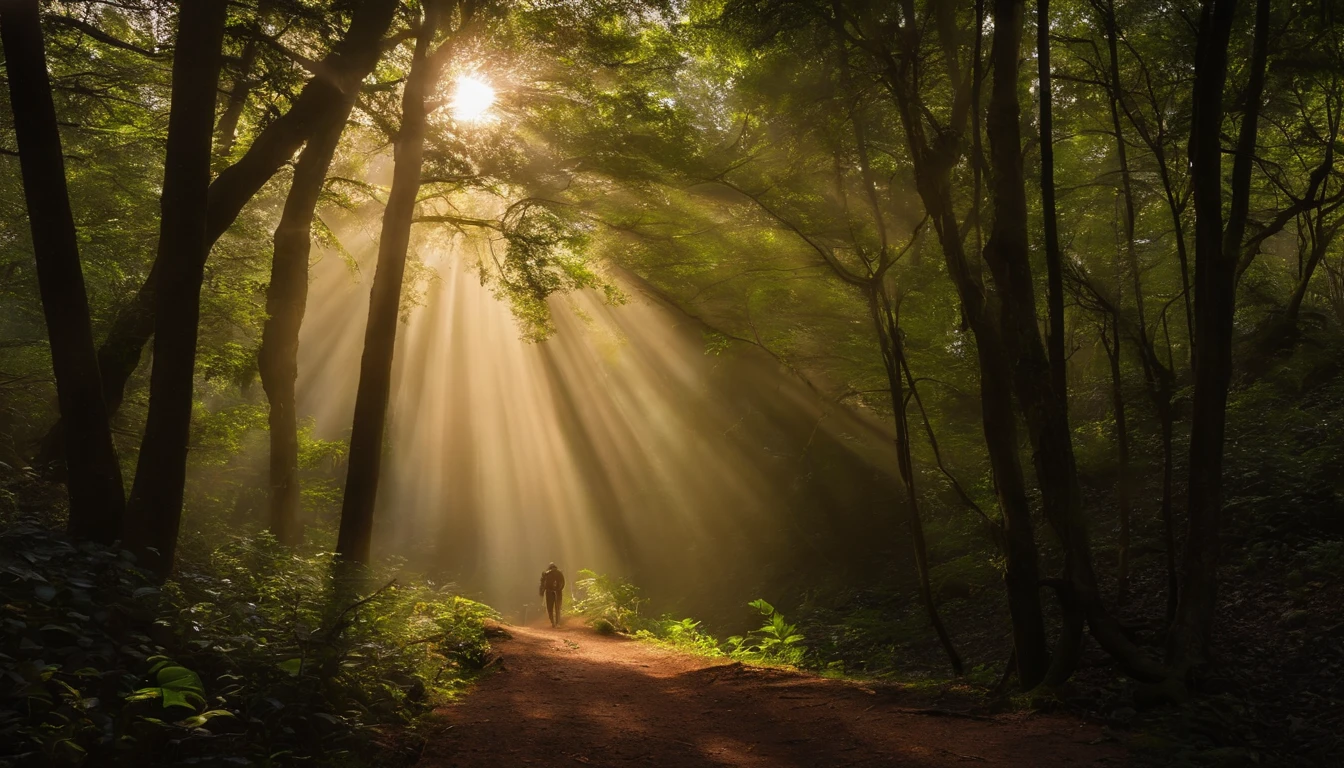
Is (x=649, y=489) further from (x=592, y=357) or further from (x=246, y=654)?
(x=246, y=654)

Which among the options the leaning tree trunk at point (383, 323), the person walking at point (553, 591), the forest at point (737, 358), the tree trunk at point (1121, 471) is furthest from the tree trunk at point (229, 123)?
the tree trunk at point (1121, 471)

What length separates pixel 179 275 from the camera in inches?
245

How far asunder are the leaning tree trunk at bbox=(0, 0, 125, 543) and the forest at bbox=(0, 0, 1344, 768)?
30mm

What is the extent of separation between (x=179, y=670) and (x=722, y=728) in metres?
4.09

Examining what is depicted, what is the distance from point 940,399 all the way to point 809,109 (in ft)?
23.5

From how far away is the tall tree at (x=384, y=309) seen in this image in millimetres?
10055

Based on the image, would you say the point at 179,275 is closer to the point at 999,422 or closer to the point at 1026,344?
the point at 1026,344

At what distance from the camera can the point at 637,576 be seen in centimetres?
3036

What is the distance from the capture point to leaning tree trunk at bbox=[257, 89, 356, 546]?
11250mm

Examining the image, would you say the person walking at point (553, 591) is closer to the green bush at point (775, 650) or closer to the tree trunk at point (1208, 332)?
the green bush at point (775, 650)

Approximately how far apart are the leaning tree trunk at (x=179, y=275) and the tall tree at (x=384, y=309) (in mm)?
3545

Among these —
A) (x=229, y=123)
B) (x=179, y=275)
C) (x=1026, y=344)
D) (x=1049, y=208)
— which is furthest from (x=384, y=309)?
(x=1049, y=208)

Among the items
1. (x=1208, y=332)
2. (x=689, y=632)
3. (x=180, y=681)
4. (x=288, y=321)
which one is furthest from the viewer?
(x=689, y=632)

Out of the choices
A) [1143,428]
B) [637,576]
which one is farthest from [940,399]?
[637,576]
